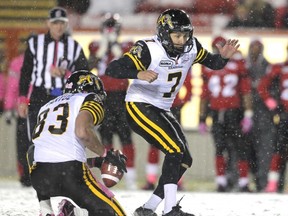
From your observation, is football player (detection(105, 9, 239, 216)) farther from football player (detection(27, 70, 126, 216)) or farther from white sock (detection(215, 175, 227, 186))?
white sock (detection(215, 175, 227, 186))

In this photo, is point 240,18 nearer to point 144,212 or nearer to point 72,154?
point 144,212

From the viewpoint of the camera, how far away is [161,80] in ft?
21.6

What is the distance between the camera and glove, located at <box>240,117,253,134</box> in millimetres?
9859

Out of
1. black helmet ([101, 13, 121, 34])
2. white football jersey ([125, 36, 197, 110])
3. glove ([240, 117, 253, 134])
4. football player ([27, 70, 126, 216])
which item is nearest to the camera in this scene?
football player ([27, 70, 126, 216])

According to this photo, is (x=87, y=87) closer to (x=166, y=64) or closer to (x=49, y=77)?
(x=166, y=64)

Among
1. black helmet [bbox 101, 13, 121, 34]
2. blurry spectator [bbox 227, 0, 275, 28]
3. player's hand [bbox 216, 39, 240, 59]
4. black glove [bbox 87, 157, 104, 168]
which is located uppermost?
blurry spectator [bbox 227, 0, 275, 28]

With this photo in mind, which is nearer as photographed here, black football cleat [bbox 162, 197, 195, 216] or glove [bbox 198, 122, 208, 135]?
black football cleat [bbox 162, 197, 195, 216]

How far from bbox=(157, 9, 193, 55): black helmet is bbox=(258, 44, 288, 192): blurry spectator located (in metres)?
3.19

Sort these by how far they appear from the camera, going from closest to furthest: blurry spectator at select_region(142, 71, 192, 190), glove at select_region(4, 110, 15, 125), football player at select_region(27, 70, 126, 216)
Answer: football player at select_region(27, 70, 126, 216) → blurry spectator at select_region(142, 71, 192, 190) → glove at select_region(4, 110, 15, 125)

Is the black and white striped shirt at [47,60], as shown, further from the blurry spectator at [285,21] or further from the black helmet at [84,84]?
the blurry spectator at [285,21]

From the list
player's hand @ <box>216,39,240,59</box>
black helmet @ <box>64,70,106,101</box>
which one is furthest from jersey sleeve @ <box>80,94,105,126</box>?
player's hand @ <box>216,39,240,59</box>

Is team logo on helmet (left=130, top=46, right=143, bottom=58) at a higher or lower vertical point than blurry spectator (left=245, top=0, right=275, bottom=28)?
lower

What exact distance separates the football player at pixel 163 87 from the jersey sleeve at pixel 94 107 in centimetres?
60

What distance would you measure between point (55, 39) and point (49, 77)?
1.27ft
